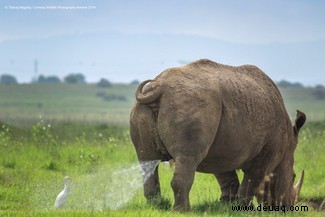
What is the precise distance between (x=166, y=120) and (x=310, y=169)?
7.94 meters

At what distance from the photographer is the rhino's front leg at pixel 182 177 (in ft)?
36.8

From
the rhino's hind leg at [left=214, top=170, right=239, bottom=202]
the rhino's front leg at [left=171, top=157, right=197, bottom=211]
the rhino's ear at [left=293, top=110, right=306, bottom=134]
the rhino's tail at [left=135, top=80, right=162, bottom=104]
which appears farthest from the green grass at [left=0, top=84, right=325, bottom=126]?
the rhino's front leg at [left=171, top=157, right=197, bottom=211]

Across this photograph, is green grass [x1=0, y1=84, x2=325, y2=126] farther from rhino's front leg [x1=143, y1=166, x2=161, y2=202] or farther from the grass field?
rhino's front leg [x1=143, y1=166, x2=161, y2=202]

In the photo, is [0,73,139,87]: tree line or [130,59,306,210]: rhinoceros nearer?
[130,59,306,210]: rhinoceros

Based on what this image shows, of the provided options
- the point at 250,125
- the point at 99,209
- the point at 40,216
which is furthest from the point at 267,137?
the point at 40,216

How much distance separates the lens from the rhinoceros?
11.3 meters

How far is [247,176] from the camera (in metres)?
13.4

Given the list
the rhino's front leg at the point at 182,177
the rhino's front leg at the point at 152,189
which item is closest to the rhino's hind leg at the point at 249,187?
the rhino's front leg at the point at 152,189

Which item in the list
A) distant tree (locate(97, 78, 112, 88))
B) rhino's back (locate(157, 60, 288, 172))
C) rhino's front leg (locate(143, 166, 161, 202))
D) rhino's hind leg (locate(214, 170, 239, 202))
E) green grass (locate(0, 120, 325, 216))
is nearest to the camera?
rhino's back (locate(157, 60, 288, 172))

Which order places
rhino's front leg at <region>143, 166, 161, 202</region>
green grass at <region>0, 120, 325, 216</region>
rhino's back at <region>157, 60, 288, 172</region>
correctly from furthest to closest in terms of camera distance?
rhino's front leg at <region>143, 166, 161, 202</region> → green grass at <region>0, 120, 325, 216</region> → rhino's back at <region>157, 60, 288, 172</region>

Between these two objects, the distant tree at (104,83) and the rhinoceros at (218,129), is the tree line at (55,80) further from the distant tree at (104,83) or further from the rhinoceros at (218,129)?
the rhinoceros at (218,129)

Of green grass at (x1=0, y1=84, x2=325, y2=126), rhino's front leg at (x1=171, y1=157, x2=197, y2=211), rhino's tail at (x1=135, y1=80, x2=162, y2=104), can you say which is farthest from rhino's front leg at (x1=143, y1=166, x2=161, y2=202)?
green grass at (x1=0, y1=84, x2=325, y2=126)

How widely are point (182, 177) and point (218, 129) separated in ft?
3.42

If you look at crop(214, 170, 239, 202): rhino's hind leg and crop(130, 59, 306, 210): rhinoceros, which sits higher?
crop(130, 59, 306, 210): rhinoceros
